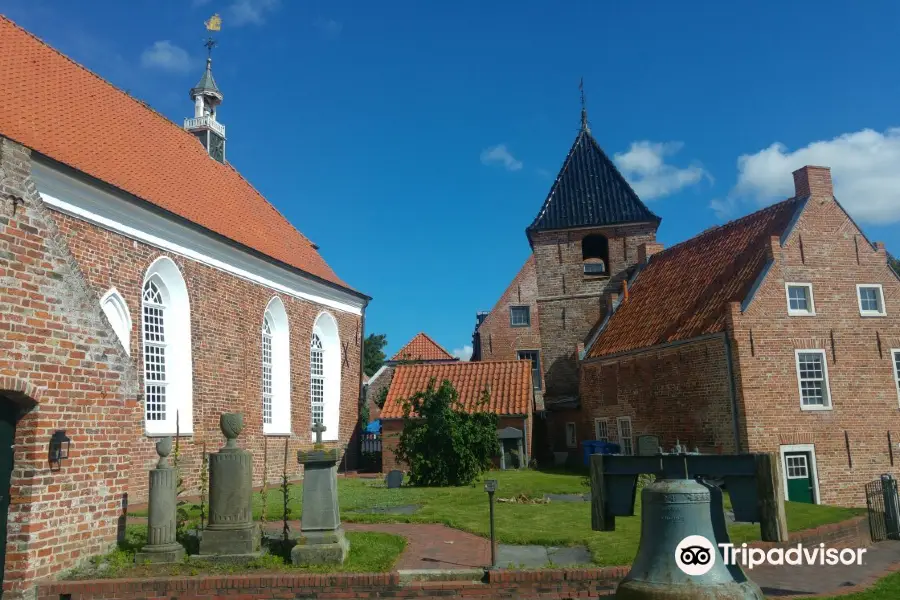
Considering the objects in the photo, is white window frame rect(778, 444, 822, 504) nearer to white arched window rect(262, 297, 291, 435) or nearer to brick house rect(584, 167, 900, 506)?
brick house rect(584, 167, 900, 506)

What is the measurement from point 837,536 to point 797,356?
8000 millimetres

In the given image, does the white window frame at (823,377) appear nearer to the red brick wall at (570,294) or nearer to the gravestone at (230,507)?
the red brick wall at (570,294)

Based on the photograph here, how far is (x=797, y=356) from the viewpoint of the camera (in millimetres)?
19797

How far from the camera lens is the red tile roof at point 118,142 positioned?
15992 mm

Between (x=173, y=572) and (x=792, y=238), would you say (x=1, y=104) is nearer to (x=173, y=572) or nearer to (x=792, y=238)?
(x=173, y=572)

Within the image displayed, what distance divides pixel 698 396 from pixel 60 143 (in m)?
17.7

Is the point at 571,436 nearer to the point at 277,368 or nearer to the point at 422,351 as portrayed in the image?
the point at 277,368

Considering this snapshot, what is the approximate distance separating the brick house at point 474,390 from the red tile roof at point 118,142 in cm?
507

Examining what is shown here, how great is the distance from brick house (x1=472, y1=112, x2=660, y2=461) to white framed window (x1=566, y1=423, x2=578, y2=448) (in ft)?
1.13

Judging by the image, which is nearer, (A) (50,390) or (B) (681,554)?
(B) (681,554)

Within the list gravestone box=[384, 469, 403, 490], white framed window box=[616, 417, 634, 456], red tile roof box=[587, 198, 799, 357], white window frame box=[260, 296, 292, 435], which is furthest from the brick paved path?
white framed window box=[616, 417, 634, 456]

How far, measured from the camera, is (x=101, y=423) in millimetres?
9453

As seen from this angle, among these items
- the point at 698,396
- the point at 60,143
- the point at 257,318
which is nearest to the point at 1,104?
the point at 60,143

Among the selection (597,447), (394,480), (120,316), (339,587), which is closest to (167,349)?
(120,316)
